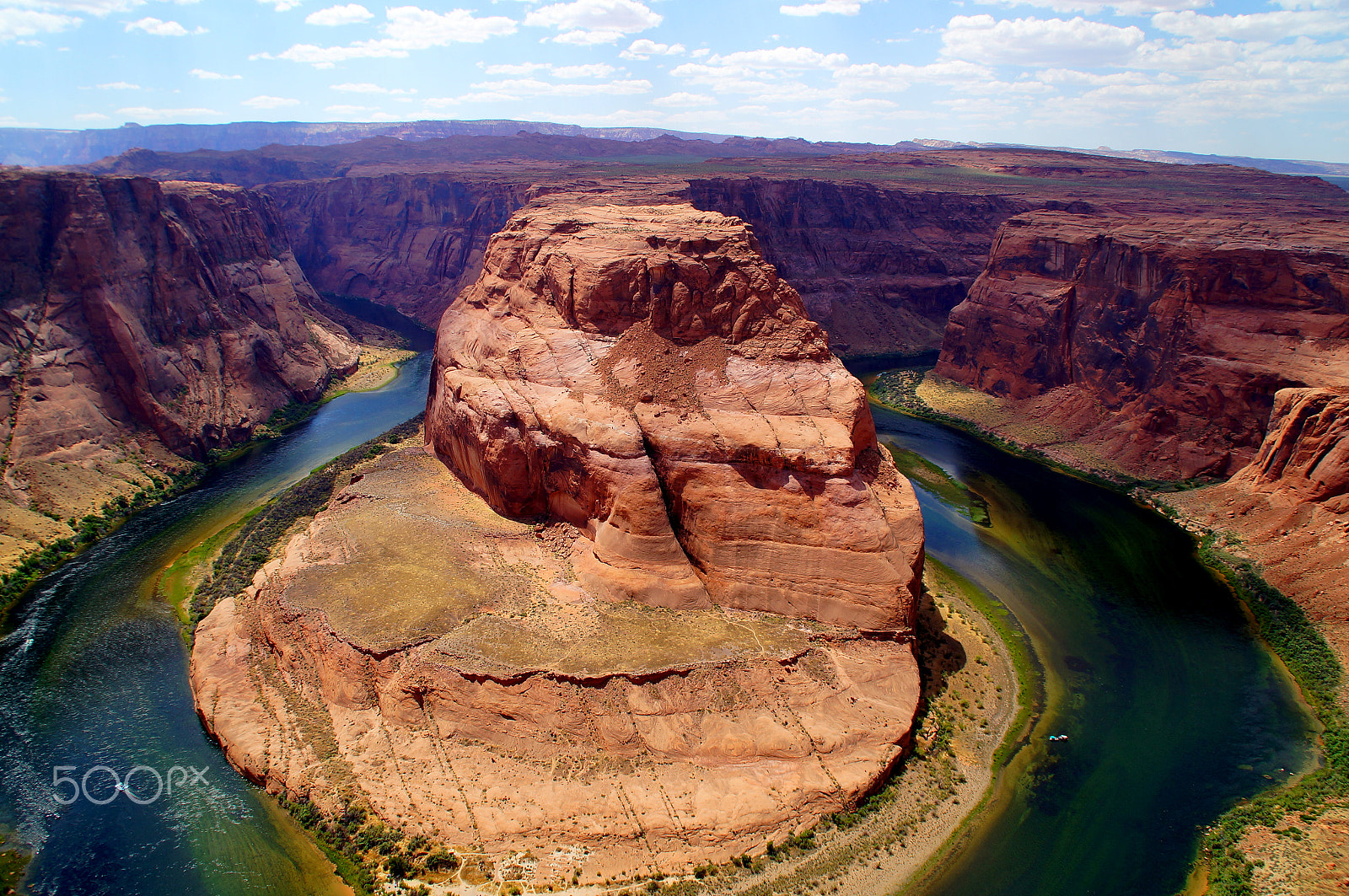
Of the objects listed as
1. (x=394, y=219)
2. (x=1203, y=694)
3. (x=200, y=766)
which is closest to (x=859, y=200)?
(x=394, y=219)

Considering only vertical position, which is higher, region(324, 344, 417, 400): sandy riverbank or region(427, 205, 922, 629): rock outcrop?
region(427, 205, 922, 629): rock outcrop

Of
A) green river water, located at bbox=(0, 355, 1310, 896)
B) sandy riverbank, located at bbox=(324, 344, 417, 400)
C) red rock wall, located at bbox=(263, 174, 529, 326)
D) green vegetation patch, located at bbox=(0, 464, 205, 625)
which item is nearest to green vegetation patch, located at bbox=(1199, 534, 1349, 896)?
green river water, located at bbox=(0, 355, 1310, 896)

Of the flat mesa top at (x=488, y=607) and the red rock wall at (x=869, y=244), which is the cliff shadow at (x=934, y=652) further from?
the red rock wall at (x=869, y=244)

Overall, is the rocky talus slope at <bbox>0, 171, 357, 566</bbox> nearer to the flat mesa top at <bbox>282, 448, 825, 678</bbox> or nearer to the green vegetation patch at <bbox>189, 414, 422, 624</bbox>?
the green vegetation patch at <bbox>189, 414, 422, 624</bbox>

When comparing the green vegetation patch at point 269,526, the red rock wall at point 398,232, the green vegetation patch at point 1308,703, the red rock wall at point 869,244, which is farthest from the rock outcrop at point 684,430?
the red rock wall at point 398,232

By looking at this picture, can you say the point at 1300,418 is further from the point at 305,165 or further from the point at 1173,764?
the point at 305,165

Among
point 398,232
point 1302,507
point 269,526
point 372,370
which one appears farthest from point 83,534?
point 398,232

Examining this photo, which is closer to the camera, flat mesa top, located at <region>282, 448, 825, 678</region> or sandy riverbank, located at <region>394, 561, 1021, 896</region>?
sandy riverbank, located at <region>394, 561, 1021, 896</region>
